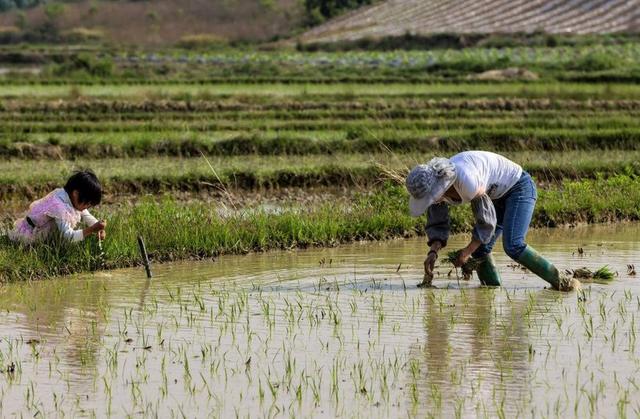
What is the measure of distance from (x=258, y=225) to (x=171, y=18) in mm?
39659

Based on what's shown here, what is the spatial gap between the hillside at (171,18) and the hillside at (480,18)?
329cm

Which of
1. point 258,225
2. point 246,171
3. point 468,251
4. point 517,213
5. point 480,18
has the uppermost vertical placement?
point 517,213

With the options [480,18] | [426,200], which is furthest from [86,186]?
[480,18]

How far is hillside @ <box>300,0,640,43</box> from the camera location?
4153 cm

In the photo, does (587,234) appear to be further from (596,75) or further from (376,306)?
(596,75)

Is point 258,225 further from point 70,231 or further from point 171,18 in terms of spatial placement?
point 171,18

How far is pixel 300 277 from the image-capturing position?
7.03 meters

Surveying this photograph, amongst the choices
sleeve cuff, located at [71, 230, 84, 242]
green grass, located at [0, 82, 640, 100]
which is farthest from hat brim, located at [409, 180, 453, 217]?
green grass, located at [0, 82, 640, 100]

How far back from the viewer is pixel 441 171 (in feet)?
18.5

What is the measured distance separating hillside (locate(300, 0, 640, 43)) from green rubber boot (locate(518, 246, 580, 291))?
3273 cm

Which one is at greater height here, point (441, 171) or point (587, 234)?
point (441, 171)

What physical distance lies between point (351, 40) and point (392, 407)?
34427 mm

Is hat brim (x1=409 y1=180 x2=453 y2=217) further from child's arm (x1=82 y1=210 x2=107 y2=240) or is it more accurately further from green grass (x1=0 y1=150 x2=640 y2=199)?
green grass (x1=0 y1=150 x2=640 y2=199)

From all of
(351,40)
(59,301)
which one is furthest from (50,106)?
(351,40)
